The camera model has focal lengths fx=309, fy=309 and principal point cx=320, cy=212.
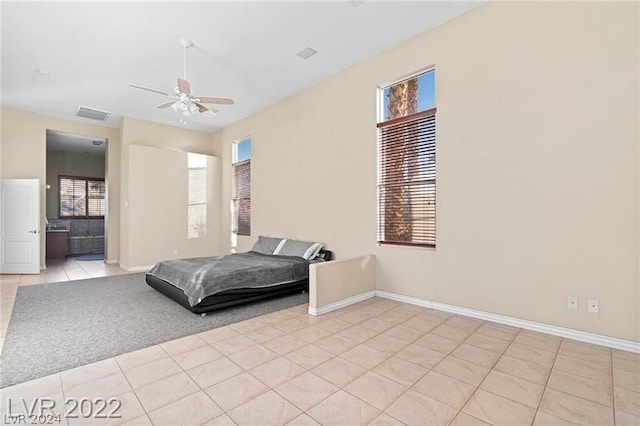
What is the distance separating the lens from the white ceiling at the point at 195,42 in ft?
11.8

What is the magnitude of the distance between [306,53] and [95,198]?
32.4 ft

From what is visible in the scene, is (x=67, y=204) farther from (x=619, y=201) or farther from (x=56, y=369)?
(x=619, y=201)

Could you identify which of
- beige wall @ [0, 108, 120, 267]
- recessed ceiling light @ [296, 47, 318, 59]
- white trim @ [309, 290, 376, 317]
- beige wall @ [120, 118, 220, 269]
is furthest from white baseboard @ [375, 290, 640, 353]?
beige wall @ [0, 108, 120, 267]

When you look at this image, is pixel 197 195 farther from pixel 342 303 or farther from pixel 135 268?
pixel 342 303

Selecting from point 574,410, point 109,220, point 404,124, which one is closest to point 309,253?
point 404,124

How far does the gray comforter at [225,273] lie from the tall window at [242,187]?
98.3 inches

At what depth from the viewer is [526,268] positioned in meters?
3.26

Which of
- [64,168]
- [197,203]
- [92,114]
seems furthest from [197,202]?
[64,168]

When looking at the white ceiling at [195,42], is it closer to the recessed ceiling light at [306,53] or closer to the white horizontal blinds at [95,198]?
the recessed ceiling light at [306,53]

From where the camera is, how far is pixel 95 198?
35.0ft

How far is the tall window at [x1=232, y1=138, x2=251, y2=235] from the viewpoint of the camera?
7449 millimetres

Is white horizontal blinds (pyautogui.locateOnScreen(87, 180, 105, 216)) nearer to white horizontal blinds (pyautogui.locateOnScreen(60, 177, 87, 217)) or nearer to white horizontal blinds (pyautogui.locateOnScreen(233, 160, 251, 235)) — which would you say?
white horizontal blinds (pyautogui.locateOnScreen(60, 177, 87, 217))

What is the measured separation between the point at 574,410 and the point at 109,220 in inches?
355

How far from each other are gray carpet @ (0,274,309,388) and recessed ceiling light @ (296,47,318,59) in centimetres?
362
